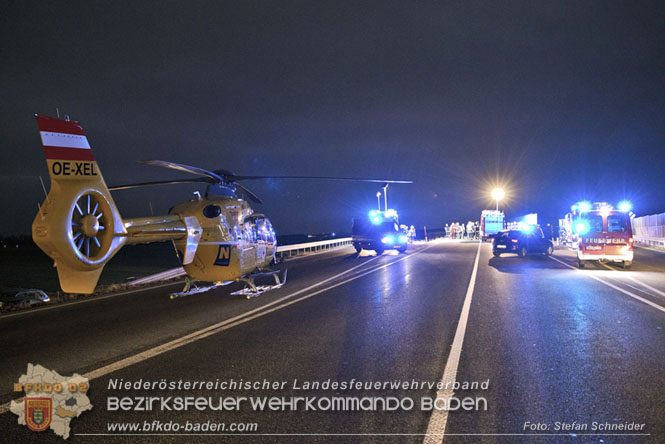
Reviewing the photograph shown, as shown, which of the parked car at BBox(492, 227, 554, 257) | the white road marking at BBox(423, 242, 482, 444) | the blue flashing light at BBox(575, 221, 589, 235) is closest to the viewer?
the white road marking at BBox(423, 242, 482, 444)

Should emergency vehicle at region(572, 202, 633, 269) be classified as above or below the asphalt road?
above

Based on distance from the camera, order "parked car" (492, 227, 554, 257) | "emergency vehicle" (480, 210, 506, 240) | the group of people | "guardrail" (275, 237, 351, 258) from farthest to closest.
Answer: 1. the group of people
2. "emergency vehicle" (480, 210, 506, 240)
3. "guardrail" (275, 237, 351, 258)
4. "parked car" (492, 227, 554, 257)

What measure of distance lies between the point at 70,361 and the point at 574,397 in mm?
6279

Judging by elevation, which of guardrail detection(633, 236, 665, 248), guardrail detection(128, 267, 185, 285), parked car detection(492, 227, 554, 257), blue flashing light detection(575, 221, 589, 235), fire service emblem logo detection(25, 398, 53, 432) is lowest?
guardrail detection(633, 236, 665, 248)

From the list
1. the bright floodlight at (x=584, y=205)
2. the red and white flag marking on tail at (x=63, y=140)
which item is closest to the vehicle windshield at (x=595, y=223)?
the bright floodlight at (x=584, y=205)

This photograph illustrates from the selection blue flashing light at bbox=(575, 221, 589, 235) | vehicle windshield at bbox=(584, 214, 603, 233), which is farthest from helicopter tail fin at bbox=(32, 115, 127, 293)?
vehicle windshield at bbox=(584, 214, 603, 233)

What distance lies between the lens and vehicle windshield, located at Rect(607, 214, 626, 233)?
16.1 meters

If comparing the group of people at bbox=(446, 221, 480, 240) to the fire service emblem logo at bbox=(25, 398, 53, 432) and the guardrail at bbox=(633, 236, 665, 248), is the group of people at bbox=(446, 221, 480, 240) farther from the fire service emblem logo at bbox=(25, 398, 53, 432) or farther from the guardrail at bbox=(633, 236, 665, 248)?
the fire service emblem logo at bbox=(25, 398, 53, 432)

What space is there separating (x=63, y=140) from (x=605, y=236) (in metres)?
18.4

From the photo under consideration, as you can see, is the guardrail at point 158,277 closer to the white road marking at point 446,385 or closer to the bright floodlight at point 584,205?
the white road marking at point 446,385

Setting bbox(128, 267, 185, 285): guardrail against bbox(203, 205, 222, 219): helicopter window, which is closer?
bbox(203, 205, 222, 219): helicopter window

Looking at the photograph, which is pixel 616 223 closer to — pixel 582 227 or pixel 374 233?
pixel 582 227

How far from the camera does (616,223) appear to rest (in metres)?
16.2

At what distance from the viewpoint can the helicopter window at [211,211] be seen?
9.66 meters
